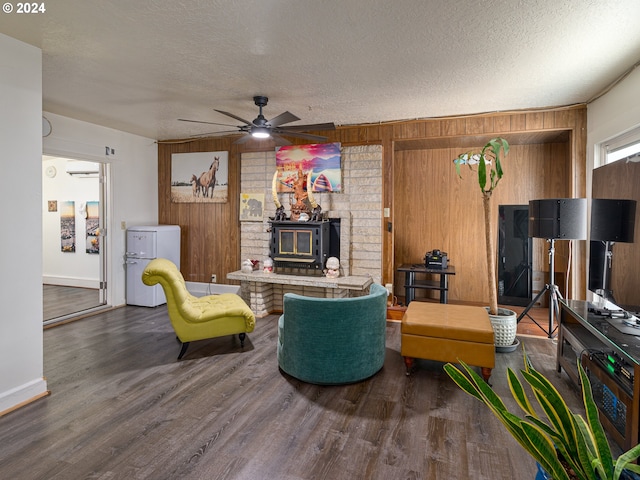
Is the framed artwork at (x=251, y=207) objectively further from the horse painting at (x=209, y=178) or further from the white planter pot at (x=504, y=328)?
the white planter pot at (x=504, y=328)

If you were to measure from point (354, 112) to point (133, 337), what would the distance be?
3549 mm

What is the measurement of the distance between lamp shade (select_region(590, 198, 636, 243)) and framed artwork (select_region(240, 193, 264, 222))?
3.93m

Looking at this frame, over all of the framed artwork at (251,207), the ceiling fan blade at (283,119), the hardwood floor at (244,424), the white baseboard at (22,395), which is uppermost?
the ceiling fan blade at (283,119)

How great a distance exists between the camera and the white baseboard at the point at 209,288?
5.61 m

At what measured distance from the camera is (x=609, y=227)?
7.97 ft

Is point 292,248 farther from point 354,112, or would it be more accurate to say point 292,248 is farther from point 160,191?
point 160,191

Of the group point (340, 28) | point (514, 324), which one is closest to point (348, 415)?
point (514, 324)

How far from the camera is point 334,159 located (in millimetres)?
4914

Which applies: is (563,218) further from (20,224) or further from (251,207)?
(20,224)

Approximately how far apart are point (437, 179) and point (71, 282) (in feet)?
21.7

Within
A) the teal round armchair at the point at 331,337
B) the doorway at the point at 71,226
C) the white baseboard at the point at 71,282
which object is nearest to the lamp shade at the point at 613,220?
the teal round armchair at the point at 331,337

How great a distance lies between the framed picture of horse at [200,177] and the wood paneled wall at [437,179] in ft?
0.32

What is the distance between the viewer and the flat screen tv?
2.25 m

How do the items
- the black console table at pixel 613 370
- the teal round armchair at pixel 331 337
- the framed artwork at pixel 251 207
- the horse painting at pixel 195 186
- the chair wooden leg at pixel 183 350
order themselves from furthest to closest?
1. the horse painting at pixel 195 186
2. the framed artwork at pixel 251 207
3. the chair wooden leg at pixel 183 350
4. the teal round armchair at pixel 331 337
5. the black console table at pixel 613 370
